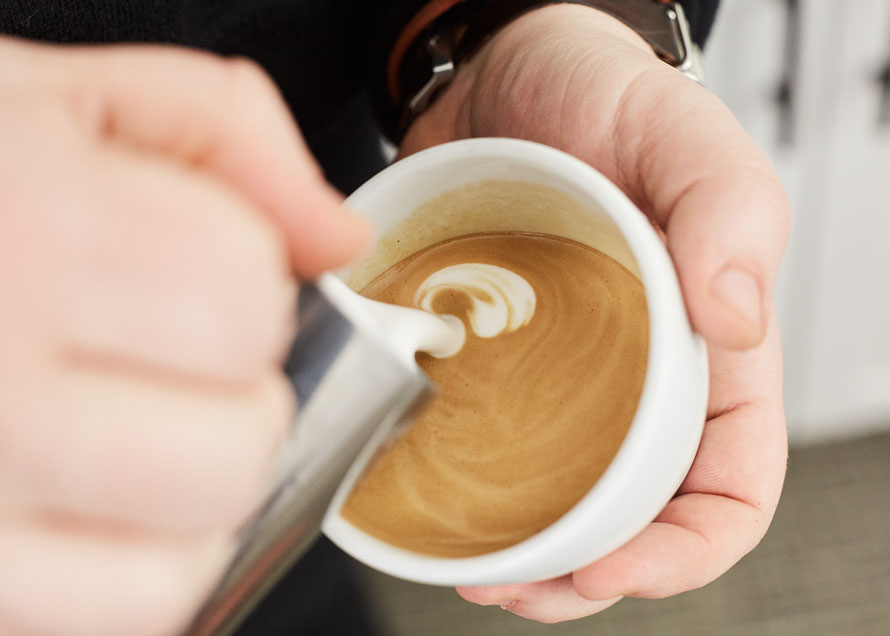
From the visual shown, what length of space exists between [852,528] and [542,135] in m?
1.24

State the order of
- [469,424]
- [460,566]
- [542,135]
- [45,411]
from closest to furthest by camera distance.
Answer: [45,411] → [460,566] → [469,424] → [542,135]

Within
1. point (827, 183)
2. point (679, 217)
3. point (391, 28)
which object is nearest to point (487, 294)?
point (679, 217)

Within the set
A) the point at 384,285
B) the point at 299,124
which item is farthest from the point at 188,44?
the point at 384,285

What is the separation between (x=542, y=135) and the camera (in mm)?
679

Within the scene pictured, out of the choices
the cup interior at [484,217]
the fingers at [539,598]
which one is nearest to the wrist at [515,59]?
the cup interior at [484,217]

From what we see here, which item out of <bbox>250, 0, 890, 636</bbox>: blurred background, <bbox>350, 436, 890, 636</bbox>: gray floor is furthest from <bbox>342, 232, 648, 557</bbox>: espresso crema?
<bbox>350, 436, 890, 636</bbox>: gray floor

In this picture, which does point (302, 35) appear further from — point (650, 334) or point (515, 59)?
point (650, 334)

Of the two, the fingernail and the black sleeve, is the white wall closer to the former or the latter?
the black sleeve

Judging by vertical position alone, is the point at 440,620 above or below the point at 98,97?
below

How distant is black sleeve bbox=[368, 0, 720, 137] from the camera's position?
758 mm

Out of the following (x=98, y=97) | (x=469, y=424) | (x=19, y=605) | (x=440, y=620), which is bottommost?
(x=440, y=620)

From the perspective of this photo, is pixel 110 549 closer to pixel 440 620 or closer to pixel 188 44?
pixel 188 44

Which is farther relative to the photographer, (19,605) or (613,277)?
(613,277)

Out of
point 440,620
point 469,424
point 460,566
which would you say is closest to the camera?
point 460,566
